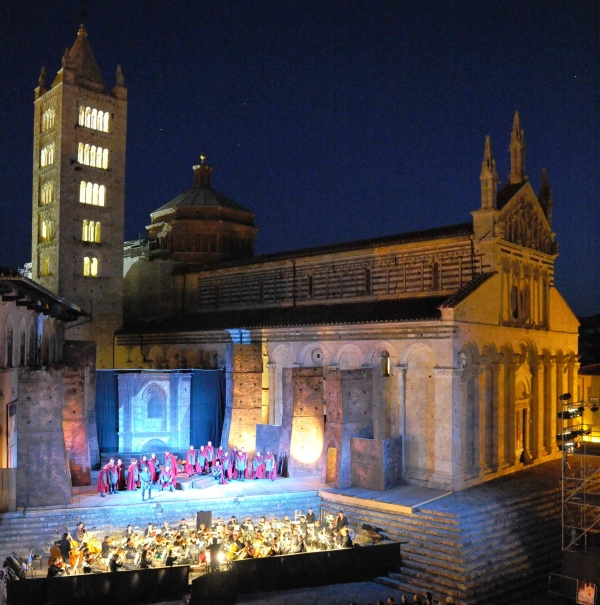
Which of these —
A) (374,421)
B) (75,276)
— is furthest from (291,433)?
(75,276)

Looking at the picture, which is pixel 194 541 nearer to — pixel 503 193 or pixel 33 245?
pixel 503 193

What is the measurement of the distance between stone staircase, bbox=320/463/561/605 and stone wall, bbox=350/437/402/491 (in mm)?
1732

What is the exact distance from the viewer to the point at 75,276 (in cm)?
3669

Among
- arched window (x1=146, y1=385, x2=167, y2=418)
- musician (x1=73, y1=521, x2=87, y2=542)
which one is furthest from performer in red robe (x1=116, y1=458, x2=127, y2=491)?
arched window (x1=146, y1=385, x2=167, y2=418)

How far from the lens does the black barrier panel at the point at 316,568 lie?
18.1 m

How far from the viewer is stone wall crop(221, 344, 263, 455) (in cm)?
2919

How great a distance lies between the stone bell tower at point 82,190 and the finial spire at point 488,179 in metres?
20.9

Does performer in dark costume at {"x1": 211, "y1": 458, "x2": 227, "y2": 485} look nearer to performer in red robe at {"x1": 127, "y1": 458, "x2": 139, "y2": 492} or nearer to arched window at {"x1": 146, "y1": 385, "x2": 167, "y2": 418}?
performer in red robe at {"x1": 127, "y1": 458, "x2": 139, "y2": 492}

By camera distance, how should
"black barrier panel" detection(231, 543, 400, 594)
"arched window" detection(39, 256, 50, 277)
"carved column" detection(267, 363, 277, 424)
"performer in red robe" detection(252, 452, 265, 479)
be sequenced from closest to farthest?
1. "black barrier panel" detection(231, 543, 400, 594)
2. "performer in red robe" detection(252, 452, 265, 479)
3. "carved column" detection(267, 363, 277, 424)
4. "arched window" detection(39, 256, 50, 277)

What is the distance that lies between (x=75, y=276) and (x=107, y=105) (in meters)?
9.68

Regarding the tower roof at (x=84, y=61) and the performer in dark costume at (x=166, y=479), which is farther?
the tower roof at (x=84, y=61)

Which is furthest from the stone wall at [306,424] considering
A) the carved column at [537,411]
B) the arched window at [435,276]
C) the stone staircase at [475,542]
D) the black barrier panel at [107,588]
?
the black barrier panel at [107,588]

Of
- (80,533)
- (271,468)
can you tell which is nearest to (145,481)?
(80,533)

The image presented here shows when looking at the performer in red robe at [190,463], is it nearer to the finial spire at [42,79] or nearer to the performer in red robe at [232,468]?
the performer in red robe at [232,468]
